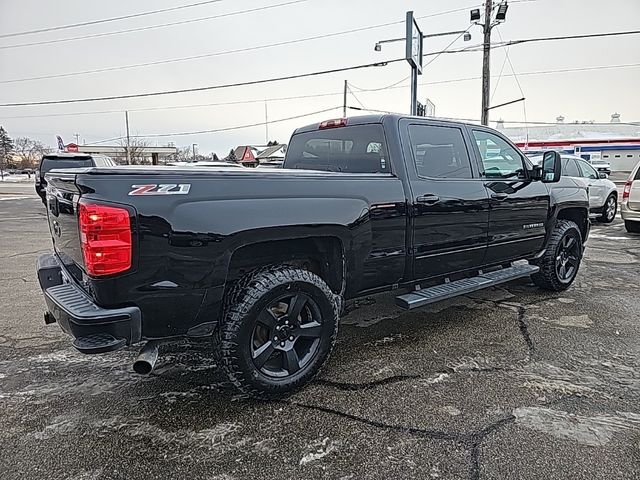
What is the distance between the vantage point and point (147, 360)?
2531mm

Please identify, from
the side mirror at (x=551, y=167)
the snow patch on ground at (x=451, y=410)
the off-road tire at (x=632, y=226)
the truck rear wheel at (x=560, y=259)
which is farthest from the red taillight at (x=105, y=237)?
the off-road tire at (x=632, y=226)

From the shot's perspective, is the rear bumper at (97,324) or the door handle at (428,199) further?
the door handle at (428,199)

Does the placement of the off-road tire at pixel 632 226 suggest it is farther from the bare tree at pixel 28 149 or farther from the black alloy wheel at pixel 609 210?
the bare tree at pixel 28 149

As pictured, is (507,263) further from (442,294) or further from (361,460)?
(361,460)

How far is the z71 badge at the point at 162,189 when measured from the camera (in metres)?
2.38

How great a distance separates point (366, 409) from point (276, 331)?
2.42ft

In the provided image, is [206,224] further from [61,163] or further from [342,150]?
[61,163]

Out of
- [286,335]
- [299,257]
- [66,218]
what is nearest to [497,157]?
[299,257]

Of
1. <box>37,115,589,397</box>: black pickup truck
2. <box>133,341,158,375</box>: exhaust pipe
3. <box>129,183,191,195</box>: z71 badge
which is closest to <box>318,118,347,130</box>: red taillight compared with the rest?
<box>37,115,589,397</box>: black pickup truck

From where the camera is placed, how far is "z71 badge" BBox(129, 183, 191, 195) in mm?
2375

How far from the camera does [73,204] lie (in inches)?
98.7

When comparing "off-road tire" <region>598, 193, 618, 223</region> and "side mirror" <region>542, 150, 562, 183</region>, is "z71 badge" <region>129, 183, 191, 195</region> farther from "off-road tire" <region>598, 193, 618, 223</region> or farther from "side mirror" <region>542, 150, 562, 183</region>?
"off-road tire" <region>598, 193, 618, 223</region>

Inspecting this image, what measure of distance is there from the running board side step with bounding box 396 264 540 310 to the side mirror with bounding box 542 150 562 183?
3.13ft

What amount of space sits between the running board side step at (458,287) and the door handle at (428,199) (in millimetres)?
760
